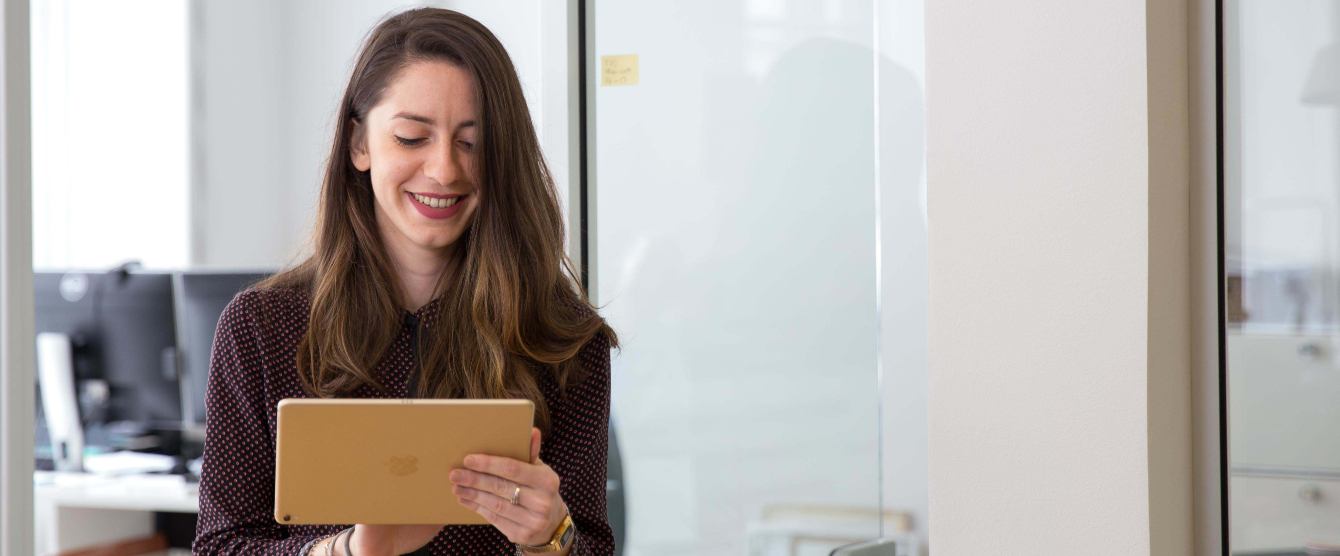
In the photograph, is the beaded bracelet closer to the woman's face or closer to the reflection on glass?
the woman's face

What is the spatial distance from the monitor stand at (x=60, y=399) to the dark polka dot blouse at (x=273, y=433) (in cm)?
223

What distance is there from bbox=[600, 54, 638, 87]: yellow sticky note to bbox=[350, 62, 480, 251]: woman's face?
0.88 m

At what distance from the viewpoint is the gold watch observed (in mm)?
1226

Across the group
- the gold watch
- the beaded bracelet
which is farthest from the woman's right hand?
the gold watch

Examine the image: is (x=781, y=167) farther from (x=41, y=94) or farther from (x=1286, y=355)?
(x=41, y=94)

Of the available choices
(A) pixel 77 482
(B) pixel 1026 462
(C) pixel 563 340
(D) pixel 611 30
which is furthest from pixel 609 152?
(A) pixel 77 482

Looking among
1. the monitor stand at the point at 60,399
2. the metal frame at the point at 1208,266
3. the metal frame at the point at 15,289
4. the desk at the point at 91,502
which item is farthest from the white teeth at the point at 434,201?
the monitor stand at the point at 60,399

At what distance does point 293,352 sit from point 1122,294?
3.74 ft

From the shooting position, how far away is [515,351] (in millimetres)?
1372

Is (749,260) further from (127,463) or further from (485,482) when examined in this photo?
(127,463)

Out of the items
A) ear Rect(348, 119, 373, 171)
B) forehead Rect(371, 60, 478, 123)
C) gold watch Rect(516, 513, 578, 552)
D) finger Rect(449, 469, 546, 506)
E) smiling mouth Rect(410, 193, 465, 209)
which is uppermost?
forehead Rect(371, 60, 478, 123)

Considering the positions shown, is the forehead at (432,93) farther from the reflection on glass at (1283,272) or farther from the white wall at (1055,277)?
the reflection on glass at (1283,272)

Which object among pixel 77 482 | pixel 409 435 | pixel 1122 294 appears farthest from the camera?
pixel 77 482

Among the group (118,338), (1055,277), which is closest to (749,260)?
(1055,277)
